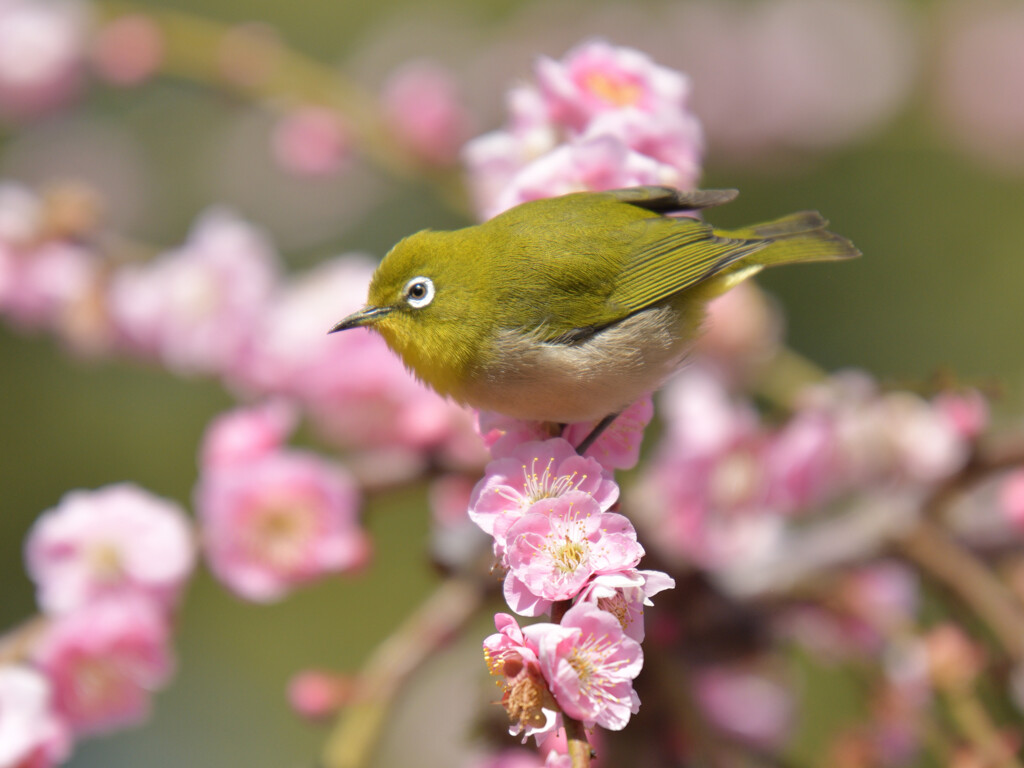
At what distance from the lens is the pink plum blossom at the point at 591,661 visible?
54cm

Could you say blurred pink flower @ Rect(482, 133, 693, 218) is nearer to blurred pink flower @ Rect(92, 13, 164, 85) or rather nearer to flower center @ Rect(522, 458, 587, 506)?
flower center @ Rect(522, 458, 587, 506)

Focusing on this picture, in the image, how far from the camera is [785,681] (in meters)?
1.17

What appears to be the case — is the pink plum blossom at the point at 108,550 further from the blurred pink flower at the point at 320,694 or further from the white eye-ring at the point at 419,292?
the white eye-ring at the point at 419,292

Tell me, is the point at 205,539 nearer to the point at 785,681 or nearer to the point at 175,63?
the point at 785,681

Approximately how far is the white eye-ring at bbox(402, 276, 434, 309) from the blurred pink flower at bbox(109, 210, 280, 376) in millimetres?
507

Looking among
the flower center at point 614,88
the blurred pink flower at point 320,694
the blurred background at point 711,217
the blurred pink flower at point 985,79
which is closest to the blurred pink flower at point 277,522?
the blurred pink flower at point 320,694

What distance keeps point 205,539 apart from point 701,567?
1.65 ft

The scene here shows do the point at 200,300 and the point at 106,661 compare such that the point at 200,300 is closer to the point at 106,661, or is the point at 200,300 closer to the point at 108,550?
the point at 108,550

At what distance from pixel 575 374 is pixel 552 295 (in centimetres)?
8

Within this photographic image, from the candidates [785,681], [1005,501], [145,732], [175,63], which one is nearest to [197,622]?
[145,732]

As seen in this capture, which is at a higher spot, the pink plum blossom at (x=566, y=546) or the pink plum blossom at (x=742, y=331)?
the pink plum blossom at (x=566, y=546)

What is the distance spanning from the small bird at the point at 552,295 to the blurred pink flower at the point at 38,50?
104 cm

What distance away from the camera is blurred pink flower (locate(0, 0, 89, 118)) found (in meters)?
1.55

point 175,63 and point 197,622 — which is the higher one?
point 175,63
